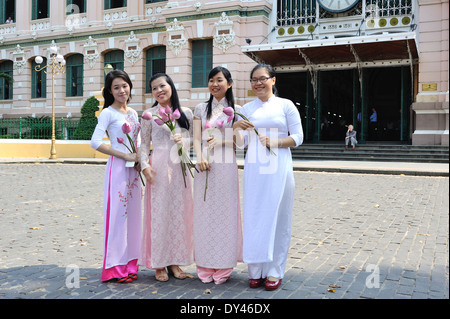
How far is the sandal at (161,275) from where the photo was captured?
4.23 metres

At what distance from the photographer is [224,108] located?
4086 millimetres

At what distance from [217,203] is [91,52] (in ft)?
85.7

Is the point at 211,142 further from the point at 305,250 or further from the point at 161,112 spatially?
the point at 305,250

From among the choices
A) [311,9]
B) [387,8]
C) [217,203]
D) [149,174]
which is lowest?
[217,203]

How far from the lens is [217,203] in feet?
13.8

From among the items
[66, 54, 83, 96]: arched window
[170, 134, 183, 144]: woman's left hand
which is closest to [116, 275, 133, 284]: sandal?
[170, 134, 183, 144]: woman's left hand

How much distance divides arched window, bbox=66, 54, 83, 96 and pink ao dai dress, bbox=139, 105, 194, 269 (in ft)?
85.4

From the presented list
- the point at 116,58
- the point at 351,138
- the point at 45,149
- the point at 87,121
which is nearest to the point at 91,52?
the point at 116,58

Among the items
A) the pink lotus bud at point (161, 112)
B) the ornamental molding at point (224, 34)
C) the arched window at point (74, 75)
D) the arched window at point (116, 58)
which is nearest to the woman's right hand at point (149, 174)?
the pink lotus bud at point (161, 112)

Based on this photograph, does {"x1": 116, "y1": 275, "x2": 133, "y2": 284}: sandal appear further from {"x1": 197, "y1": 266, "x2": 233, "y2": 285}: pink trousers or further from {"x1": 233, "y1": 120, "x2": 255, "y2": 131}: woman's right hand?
{"x1": 233, "y1": 120, "x2": 255, "y2": 131}: woman's right hand

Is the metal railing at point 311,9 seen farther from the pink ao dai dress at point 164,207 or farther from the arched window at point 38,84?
the pink ao dai dress at point 164,207

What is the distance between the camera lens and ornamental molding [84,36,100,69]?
27719 mm

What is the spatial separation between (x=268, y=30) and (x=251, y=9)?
141 centimetres

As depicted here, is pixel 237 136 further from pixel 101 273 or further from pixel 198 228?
pixel 101 273
